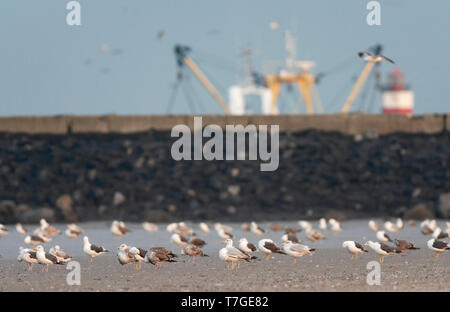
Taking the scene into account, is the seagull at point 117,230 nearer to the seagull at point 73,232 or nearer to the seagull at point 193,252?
the seagull at point 73,232

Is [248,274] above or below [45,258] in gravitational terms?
below

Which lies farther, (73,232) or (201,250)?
(73,232)

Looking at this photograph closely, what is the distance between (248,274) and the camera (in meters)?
19.9

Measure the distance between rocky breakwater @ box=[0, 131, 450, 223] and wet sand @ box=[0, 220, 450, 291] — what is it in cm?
965

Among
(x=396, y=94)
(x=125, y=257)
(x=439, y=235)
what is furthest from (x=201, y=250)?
(x=396, y=94)

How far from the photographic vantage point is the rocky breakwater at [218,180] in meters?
36.2

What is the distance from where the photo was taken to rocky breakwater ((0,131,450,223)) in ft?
119

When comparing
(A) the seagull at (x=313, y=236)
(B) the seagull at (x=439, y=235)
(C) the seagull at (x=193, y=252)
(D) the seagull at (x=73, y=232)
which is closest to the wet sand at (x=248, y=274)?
(C) the seagull at (x=193, y=252)

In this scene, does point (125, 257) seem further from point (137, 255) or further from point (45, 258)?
point (45, 258)

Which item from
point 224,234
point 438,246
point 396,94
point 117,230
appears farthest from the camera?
point 396,94

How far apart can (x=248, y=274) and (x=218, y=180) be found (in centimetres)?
1888

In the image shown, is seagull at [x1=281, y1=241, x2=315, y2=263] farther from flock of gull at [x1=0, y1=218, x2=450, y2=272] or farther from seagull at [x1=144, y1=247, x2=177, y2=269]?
seagull at [x1=144, y1=247, x2=177, y2=269]

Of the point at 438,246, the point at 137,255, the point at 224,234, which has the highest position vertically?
the point at 137,255
